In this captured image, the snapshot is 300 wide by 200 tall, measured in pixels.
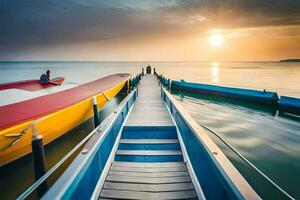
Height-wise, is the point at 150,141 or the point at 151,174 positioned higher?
the point at 150,141

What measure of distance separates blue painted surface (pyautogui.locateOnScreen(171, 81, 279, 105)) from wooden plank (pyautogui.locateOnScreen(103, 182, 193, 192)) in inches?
517

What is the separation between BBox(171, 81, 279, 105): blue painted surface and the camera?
13.1 m

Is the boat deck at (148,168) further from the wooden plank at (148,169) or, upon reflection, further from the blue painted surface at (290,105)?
the blue painted surface at (290,105)

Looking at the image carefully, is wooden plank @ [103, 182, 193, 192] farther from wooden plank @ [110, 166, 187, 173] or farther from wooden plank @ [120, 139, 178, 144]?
wooden plank @ [120, 139, 178, 144]

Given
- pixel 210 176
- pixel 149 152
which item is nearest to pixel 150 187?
pixel 210 176

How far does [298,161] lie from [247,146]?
1.52 metres

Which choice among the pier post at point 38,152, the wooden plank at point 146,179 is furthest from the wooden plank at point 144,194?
the pier post at point 38,152

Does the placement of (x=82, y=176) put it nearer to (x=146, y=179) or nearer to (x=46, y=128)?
(x=146, y=179)

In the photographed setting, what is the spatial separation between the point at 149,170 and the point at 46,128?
12.2 ft

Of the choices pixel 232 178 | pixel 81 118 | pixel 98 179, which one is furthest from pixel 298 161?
pixel 81 118

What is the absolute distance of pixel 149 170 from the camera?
317 centimetres

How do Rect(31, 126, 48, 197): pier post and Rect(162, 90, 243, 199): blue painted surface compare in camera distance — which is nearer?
Rect(162, 90, 243, 199): blue painted surface

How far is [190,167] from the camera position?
3115 millimetres

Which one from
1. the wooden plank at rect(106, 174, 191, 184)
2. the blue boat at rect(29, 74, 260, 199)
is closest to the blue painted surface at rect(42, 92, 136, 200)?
the blue boat at rect(29, 74, 260, 199)
